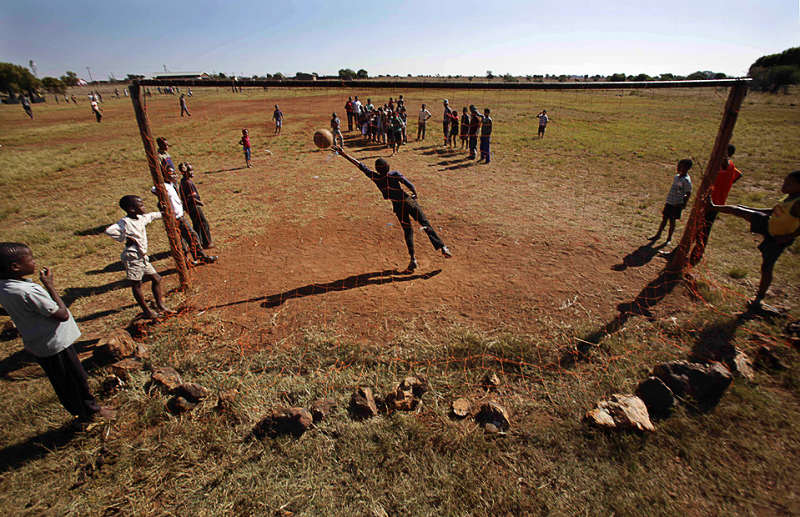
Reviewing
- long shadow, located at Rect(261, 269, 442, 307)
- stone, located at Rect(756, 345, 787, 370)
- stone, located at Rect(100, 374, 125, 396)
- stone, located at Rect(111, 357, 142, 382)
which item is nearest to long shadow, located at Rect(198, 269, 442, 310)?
long shadow, located at Rect(261, 269, 442, 307)

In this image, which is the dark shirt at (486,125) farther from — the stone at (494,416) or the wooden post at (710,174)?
the stone at (494,416)

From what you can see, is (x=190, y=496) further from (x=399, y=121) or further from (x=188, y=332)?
(x=399, y=121)

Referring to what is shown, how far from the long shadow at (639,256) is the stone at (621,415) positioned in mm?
3663

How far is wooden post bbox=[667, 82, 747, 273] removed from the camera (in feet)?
17.6

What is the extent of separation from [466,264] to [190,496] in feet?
18.0

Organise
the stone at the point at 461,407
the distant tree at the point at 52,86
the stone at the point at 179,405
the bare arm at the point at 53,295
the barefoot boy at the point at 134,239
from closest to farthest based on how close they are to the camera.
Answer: the bare arm at the point at 53,295
the stone at the point at 461,407
the stone at the point at 179,405
the barefoot boy at the point at 134,239
the distant tree at the point at 52,86

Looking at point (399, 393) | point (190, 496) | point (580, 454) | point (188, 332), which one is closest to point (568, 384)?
point (580, 454)

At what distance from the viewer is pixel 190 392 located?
4055mm

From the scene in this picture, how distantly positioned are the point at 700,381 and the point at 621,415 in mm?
1136

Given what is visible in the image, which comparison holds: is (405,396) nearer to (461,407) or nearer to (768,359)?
(461,407)

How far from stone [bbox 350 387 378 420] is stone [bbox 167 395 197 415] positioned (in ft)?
6.13

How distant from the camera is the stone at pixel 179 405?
13.0 ft

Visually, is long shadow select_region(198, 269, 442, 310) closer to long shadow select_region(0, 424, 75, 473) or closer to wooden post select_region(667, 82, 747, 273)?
long shadow select_region(0, 424, 75, 473)

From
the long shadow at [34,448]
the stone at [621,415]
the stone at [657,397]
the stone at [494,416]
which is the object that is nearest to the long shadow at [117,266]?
the long shadow at [34,448]
